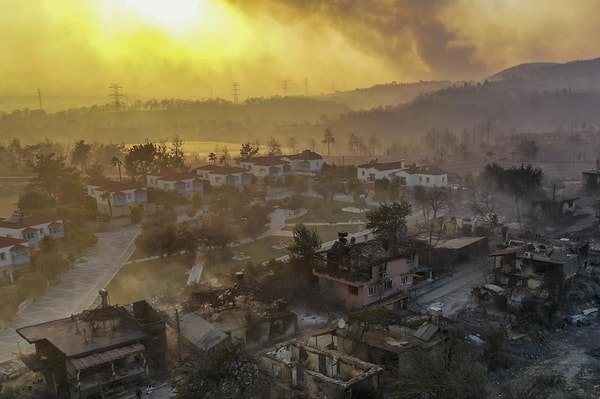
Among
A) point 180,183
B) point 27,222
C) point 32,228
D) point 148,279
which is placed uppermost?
point 180,183

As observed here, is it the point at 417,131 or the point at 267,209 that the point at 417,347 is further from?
the point at 417,131

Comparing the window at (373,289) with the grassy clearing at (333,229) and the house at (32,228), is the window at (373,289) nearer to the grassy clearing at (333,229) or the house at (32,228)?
the grassy clearing at (333,229)

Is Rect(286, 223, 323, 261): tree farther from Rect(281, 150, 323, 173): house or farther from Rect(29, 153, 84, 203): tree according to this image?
Rect(281, 150, 323, 173): house

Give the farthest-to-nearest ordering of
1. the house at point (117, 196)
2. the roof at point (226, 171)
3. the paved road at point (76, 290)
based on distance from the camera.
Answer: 1. the roof at point (226, 171)
2. the house at point (117, 196)
3. the paved road at point (76, 290)

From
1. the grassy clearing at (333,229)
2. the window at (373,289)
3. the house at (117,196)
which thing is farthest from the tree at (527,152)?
the window at (373,289)

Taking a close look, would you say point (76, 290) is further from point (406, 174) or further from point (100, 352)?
point (406, 174)

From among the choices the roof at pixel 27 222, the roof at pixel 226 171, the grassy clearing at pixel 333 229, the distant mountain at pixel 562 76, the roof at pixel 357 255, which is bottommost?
the grassy clearing at pixel 333 229

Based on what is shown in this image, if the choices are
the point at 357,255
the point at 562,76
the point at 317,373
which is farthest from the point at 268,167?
the point at 562,76
